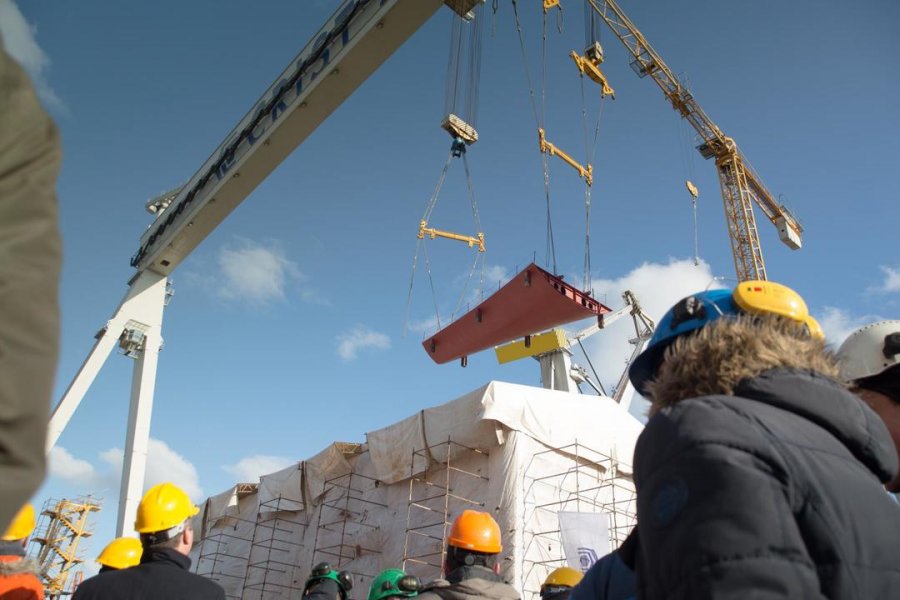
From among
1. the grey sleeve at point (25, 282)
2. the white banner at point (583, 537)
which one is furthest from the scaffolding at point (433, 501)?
the grey sleeve at point (25, 282)

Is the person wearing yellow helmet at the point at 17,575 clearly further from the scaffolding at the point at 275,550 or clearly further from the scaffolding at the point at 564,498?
the scaffolding at the point at 275,550

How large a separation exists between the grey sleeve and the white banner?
10.1 metres

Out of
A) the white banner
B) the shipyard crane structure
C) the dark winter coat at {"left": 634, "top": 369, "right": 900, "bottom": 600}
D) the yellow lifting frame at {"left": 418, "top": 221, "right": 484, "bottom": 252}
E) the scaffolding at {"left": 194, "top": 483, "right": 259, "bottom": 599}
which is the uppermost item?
the yellow lifting frame at {"left": 418, "top": 221, "right": 484, "bottom": 252}

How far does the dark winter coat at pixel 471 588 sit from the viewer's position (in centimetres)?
304

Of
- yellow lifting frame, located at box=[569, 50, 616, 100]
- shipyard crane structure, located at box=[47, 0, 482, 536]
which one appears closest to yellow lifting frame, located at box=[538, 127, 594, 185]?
yellow lifting frame, located at box=[569, 50, 616, 100]

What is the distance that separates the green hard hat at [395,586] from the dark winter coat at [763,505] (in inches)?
133

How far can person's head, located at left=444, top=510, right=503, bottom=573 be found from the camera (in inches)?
137

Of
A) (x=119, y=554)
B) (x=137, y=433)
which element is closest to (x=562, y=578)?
(x=119, y=554)

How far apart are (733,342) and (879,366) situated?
7.09 feet

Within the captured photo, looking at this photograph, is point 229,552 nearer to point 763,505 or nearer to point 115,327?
point 115,327

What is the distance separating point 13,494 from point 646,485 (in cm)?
82

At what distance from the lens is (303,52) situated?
13445mm

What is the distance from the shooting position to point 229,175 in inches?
583

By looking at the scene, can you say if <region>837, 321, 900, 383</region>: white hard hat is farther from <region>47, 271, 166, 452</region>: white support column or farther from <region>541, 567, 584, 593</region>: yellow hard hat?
<region>47, 271, 166, 452</region>: white support column
